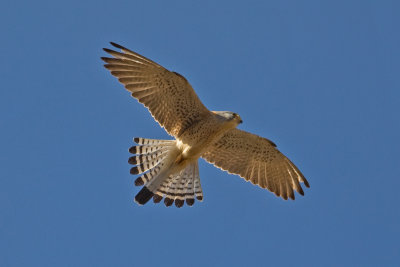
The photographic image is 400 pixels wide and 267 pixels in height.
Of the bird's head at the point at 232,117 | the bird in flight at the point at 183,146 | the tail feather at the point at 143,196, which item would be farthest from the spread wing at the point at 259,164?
the tail feather at the point at 143,196

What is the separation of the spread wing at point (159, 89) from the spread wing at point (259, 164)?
104 centimetres

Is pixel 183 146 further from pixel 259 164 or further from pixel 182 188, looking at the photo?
pixel 259 164

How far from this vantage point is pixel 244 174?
1388 centimetres

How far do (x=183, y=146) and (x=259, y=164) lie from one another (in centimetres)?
169

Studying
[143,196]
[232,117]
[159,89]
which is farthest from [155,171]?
[232,117]

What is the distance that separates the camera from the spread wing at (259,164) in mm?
13680

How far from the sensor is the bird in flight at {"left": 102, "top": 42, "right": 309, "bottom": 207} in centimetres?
1247

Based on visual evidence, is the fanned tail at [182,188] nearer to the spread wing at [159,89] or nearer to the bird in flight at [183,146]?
the bird in flight at [183,146]

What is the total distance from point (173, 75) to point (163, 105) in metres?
0.72

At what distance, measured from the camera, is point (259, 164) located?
546 inches

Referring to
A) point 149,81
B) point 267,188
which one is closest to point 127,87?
point 149,81

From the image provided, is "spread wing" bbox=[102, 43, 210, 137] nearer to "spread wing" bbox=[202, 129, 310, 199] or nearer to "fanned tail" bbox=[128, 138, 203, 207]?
"fanned tail" bbox=[128, 138, 203, 207]

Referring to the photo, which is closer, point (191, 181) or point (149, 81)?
point (149, 81)

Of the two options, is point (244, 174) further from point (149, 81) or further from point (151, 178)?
point (149, 81)
